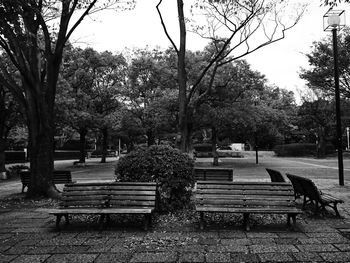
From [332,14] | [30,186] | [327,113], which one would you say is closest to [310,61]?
[332,14]

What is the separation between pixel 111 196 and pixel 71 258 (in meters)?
1.84

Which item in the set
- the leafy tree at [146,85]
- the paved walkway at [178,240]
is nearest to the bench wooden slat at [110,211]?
the paved walkway at [178,240]

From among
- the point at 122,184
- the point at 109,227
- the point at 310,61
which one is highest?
the point at 310,61

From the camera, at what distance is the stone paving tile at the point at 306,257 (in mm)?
4512

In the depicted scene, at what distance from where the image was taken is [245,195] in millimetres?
6352

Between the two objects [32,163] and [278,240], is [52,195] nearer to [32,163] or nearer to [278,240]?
[32,163]

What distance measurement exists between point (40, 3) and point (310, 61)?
11.6m

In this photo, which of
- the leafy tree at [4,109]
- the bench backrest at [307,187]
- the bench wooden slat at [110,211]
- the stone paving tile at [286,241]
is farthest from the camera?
the leafy tree at [4,109]

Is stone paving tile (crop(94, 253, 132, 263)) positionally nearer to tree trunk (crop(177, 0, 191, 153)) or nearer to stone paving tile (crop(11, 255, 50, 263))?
stone paving tile (crop(11, 255, 50, 263))

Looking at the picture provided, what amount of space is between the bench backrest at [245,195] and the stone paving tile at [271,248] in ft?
3.59

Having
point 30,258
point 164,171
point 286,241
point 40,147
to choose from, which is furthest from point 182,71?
point 30,258

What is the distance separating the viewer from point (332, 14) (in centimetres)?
1209

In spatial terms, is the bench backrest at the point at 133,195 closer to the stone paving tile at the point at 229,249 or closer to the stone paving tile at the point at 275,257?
the stone paving tile at the point at 229,249

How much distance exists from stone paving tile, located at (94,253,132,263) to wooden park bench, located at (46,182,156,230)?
1351 mm
